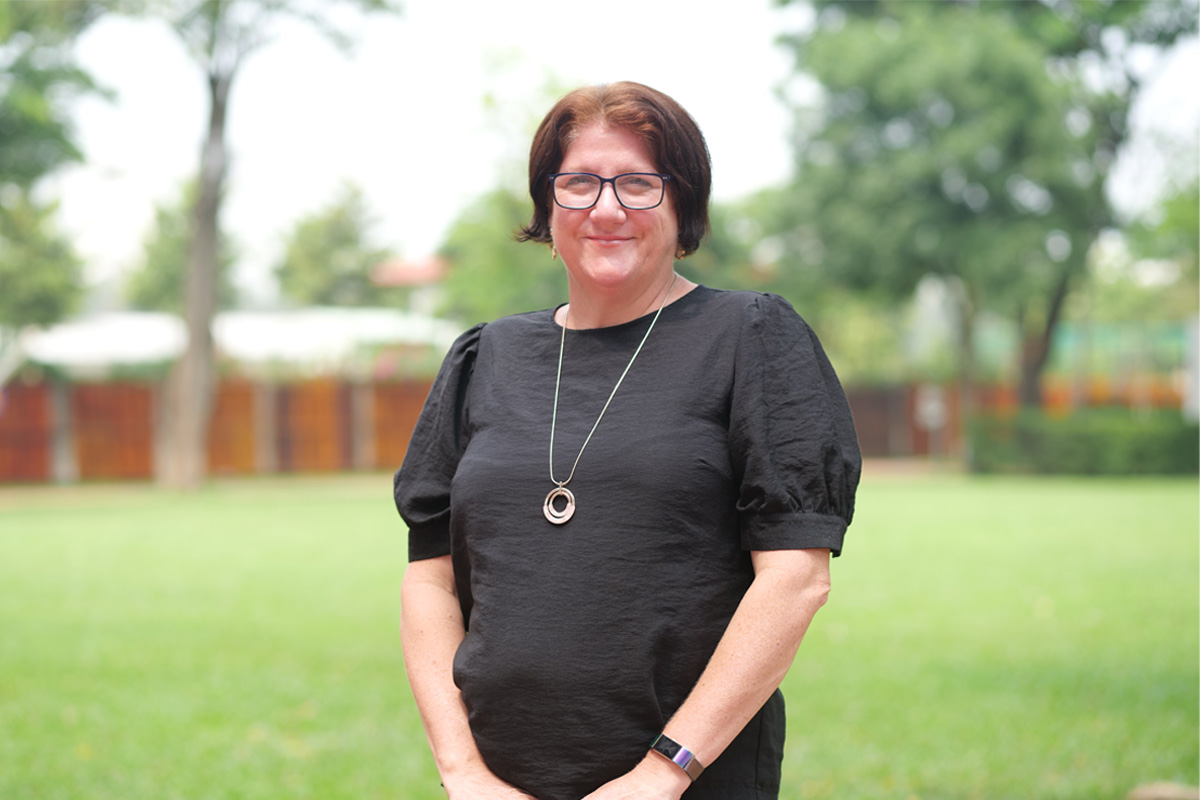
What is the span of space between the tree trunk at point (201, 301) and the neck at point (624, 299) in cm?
2404

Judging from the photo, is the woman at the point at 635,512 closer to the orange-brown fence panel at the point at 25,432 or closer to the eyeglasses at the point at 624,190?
the eyeglasses at the point at 624,190

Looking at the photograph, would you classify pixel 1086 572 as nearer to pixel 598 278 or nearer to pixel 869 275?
pixel 598 278

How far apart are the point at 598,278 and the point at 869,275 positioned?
28014 millimetres

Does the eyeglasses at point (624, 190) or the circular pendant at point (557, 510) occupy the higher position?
the eyeglasses at point (624, 190)

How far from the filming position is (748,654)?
1865 millimetres

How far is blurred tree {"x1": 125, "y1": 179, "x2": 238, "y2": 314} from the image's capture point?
A: 52938 mm

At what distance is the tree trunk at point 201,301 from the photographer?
984 inches

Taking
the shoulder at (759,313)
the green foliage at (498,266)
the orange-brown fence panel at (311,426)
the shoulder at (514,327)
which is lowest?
the orange-brown fence panel at (311,426)

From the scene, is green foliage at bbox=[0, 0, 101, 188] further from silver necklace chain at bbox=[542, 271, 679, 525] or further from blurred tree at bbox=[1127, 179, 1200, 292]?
silver necklace chain at bbox=[542, 271, 679, 525]

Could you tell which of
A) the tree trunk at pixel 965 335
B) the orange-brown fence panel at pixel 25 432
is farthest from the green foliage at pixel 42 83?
the tree trunk at pixel 965 335

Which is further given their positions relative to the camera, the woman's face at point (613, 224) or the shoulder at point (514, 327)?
the shoulder at point (514, 327)

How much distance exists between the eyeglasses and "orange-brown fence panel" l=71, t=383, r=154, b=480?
2750cm

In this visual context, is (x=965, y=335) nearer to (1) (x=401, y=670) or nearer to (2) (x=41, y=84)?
(2) (x=41, y=84)

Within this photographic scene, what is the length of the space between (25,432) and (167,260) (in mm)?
28680
